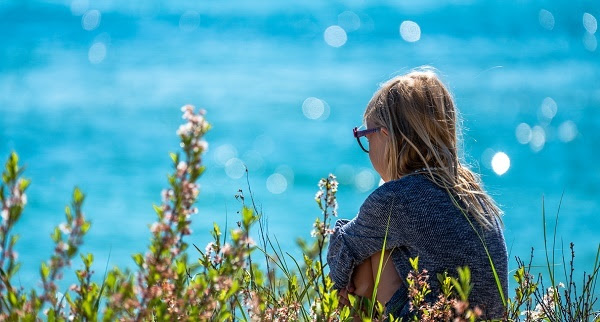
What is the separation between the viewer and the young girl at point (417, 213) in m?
3.14

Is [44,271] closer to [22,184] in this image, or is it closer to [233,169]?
[22,184]

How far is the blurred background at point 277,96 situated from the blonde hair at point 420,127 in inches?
344

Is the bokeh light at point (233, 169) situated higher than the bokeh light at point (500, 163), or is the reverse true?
the bokeh light at point (500, 163)

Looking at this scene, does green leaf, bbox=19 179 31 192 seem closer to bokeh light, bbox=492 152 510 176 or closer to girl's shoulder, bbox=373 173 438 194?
girl's shoulder, bbox=373 173 438 194

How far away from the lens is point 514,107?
1725 centimetres

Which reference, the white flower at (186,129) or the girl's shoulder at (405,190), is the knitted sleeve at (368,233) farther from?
the white flower at (186,129)

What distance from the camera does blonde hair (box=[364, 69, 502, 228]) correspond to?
3.41 metres

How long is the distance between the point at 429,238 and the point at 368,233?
255 mm

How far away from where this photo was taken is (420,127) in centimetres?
343

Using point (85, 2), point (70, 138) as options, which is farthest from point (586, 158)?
point (85, 2)

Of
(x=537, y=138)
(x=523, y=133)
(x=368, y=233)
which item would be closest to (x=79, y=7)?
(x=523, y=133)

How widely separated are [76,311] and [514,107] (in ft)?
53.3

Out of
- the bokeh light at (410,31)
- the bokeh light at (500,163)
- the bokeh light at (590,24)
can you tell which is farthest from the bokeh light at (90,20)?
the bokeh light at (590,24)

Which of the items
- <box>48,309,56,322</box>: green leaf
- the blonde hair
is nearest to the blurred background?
the blonde hair
